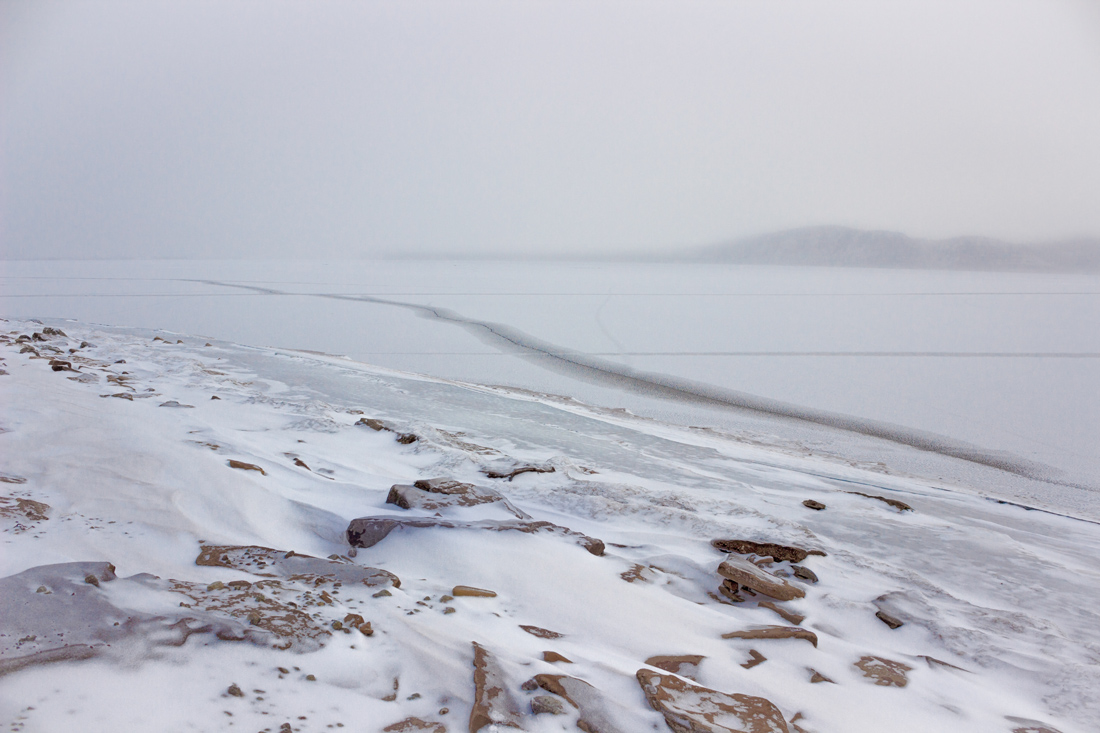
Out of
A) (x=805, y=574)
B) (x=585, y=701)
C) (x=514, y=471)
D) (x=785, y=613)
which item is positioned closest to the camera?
(x=585, y=701)

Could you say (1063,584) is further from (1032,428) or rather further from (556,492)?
(1032,428)

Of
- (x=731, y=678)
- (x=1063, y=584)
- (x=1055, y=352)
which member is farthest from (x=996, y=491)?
(x=1055, y=352)

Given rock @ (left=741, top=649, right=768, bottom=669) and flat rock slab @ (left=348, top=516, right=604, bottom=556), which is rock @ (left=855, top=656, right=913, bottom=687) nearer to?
rock @ (left=741, top=649, right=768, bottom=669)

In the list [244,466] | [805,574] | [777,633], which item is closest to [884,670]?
[777,633]

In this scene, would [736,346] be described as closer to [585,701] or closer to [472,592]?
[472,592]

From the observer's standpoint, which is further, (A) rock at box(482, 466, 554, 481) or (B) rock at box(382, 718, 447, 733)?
(A) rock at box(482, 466, 554, 481)

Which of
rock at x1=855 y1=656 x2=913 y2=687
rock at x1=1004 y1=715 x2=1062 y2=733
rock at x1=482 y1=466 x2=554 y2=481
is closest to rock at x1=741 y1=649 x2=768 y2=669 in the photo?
rock at x1=855 y1=656 x2=913 y2=687

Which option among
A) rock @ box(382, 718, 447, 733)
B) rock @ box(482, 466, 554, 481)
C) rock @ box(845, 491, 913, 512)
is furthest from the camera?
rock @ box(845, 491, 913, 512)

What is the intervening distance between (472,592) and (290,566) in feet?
1.62

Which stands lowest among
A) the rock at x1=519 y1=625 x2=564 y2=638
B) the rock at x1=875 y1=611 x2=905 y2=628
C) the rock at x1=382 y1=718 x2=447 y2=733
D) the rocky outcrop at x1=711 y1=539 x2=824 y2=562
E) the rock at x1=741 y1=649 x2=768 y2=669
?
the rock at x1=519 y1=625 x2=564 y2=638

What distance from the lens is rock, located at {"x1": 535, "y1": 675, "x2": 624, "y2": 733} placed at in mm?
1260

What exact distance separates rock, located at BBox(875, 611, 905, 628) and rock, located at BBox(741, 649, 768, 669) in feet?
2.01

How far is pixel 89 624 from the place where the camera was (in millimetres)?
1248

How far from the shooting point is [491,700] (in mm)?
1260
